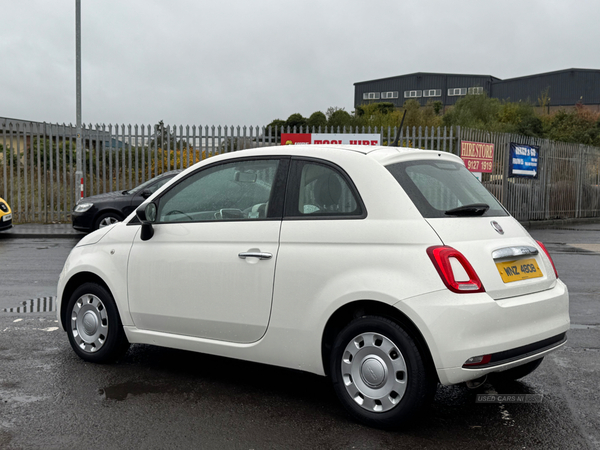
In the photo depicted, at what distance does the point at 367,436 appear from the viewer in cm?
370

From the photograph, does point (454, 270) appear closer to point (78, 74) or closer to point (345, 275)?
point (345, 275)

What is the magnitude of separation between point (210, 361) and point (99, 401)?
118 centimetres

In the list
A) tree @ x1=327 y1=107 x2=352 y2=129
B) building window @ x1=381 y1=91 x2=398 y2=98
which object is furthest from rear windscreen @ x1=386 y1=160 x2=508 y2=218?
building window @ x1=381 y1=91 x2=398 y2=98

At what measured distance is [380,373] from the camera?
3.74 m

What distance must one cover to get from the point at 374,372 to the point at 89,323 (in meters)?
2.45

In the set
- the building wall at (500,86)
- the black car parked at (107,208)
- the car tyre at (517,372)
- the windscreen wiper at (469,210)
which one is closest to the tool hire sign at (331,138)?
the black car parked at (107,208)

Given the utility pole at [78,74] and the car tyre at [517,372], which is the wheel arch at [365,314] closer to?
the car tyre at [517,372]

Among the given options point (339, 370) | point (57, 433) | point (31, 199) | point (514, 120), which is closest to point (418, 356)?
point (339, 370)

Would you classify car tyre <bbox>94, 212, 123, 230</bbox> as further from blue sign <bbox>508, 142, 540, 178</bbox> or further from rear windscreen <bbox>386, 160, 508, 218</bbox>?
blue sign <bbox>508, 142, 540, 178</bbox>

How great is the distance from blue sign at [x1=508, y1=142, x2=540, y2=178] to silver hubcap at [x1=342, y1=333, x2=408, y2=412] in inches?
693

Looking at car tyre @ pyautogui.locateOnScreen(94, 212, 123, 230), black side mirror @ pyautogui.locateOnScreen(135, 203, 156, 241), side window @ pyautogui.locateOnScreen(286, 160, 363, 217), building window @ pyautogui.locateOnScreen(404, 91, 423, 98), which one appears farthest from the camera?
building window @ pyautogui.locateOnScreen(404, 91, 423, 98)

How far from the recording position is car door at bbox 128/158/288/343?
4.22m

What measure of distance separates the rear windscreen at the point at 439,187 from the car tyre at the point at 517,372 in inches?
43.0

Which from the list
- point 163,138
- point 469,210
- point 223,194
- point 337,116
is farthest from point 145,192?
point 337,116
